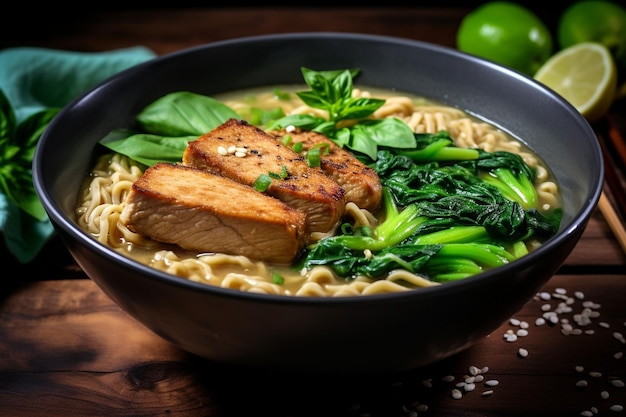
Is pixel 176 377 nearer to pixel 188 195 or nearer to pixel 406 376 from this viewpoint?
pixel 188 195

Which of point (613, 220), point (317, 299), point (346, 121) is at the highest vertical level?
point (317, 299)

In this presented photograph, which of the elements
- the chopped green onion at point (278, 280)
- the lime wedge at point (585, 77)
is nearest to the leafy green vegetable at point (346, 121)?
the chopped green onion at point (278, 280)

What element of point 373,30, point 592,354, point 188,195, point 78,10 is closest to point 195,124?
point 188,195

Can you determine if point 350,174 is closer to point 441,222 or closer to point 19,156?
point 441,222

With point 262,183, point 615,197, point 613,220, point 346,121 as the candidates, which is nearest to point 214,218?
point 262,183

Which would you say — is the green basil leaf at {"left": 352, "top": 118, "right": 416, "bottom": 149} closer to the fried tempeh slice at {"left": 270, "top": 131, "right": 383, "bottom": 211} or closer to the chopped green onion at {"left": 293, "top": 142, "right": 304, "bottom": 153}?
the fried tempeh slice at {"left": 270, "top": 131, "right": 383, "bottom": 211}

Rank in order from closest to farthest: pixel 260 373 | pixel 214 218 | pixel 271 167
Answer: pixel 260 373, pixel 214 218, pixel 271 167

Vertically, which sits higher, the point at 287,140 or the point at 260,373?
the point at 287,140
